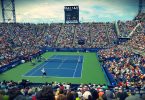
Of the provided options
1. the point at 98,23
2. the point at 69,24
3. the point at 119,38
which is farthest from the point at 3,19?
the point at 119,38

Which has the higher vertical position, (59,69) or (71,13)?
(71,13)

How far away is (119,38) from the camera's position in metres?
60.9

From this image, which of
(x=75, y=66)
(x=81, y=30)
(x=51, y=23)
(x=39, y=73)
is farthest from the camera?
(x=51, y=23)

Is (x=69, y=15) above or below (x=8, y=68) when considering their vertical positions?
above

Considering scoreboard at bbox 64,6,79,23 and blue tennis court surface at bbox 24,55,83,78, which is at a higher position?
scoreboard at bbox 64,6,79,23

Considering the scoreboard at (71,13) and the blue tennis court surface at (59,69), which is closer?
the blue tennis court surface at (59,69)

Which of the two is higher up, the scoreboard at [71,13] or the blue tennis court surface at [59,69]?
the scoreboard at [71,13]

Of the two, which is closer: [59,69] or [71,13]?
[59,69]

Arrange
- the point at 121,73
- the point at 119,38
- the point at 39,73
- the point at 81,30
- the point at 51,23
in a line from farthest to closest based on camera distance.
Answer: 1. the point at 51,23
2. the point at 81,30
3. the point at 119,38
4. the point at 39,73
5. the point at 121,73

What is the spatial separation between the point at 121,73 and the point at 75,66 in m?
12.5

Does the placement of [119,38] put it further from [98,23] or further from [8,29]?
[8,29]

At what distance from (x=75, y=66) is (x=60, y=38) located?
26.7 metres

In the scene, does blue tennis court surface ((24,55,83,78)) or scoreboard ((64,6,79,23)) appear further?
scoreboard ((64,6,79,23))

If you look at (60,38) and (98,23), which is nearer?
(60,38)
